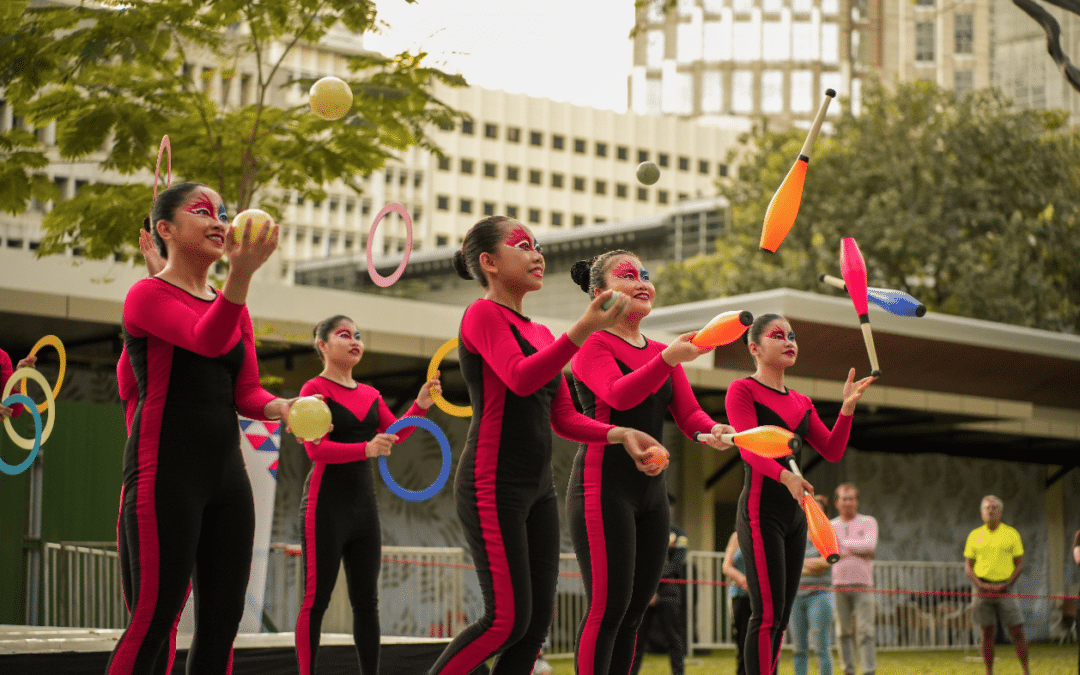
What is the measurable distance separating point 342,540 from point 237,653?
8.80 ft

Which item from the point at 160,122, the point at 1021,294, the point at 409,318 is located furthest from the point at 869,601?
the point at 1021,294

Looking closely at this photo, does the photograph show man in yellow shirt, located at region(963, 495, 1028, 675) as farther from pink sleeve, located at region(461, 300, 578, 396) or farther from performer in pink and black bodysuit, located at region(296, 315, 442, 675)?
pink sleeve, located at region(461, 300, 578, 396)

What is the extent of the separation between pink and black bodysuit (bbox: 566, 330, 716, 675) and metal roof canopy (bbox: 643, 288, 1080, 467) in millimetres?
9633

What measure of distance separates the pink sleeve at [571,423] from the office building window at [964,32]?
85.0 meters

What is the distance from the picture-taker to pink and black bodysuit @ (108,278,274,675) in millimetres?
4012

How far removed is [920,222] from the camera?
3275cm

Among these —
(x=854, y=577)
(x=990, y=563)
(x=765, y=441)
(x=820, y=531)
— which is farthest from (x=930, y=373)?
(x=765, y=441)

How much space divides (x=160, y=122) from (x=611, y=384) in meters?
6.35

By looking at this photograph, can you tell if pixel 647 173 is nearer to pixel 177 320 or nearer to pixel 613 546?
pixel 613 546

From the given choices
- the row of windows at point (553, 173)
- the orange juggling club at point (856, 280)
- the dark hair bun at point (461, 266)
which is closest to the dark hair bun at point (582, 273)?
the dark hair bun at point (461, 266)

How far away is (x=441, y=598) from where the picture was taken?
14562mm

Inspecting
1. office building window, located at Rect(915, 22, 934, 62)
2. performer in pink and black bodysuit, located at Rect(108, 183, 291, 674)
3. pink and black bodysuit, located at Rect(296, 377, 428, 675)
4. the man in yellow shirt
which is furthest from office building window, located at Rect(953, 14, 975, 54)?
performer in pink and black bodysuit, located at Rect(108, 183, 291, 674)

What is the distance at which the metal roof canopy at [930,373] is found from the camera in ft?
53.1

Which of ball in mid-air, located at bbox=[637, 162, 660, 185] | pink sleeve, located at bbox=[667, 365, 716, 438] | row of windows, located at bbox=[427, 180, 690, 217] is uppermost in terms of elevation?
row of windows, located at bbox=[427, 180, 690, 217]
